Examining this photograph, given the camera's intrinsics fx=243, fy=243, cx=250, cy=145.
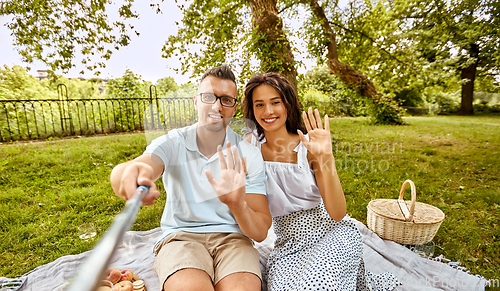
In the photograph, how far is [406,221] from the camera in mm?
2494

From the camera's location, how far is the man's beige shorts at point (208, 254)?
A: 1.43 m

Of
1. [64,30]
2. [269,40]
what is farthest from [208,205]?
[64,30]

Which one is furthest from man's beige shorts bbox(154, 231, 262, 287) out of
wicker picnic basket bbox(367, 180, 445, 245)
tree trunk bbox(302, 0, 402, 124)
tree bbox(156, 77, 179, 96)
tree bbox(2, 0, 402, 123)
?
tree trunk bbox(302, 0, 402, 124)

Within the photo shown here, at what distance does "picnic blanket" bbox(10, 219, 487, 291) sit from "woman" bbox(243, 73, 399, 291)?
1.03ft

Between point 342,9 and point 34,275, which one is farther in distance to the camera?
point 342,9

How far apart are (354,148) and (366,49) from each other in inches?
156

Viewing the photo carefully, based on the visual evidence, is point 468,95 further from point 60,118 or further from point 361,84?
point 60,118

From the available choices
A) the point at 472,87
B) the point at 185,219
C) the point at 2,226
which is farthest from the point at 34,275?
the point at 472,87

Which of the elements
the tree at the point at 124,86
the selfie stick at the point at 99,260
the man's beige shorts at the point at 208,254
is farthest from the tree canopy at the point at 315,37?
the selfie stick at the point at 99,260

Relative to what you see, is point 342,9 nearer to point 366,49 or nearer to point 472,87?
point 366,49

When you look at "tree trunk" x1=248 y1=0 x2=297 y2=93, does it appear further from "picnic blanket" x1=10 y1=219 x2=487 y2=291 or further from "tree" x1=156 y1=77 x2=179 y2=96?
"picnic blanket" x1=10 y1=219 x2=487 y2=291

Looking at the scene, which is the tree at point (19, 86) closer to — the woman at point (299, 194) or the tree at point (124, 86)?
the tree at point (124, 86)

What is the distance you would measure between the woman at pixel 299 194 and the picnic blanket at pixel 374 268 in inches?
12.3

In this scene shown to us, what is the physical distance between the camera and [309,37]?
19.8ft
